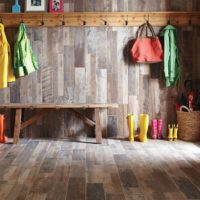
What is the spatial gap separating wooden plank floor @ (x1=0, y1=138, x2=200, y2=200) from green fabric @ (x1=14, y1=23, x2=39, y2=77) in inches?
37.5

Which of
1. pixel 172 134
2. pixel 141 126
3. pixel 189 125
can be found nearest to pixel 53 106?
pixel 141 126

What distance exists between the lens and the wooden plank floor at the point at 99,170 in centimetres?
275

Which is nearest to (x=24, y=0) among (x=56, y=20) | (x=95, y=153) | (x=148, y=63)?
(x=56, y=20)

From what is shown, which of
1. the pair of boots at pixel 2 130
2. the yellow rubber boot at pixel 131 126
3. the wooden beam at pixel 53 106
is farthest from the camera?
the yellow rubber boot at pixel 131 126

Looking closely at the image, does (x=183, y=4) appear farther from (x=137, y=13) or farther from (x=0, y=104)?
(x=0, y=104)

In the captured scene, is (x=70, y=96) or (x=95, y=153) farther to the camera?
(x=70, y=96)

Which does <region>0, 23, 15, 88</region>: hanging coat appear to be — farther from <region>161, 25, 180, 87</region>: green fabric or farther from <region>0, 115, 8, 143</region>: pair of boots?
<region>161, 25, 180, 87</region>: green fabric

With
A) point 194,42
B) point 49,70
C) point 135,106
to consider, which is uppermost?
point 194,42

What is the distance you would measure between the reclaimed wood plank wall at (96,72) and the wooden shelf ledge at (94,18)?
0.28ft

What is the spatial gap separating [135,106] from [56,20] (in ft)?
5.29

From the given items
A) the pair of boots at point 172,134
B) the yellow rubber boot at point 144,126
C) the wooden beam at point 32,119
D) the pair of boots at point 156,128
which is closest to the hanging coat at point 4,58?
the wooden beam at point 32,119

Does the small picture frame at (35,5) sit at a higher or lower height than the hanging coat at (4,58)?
higher

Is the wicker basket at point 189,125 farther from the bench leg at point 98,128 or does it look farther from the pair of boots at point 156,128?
the bench leg at point 98,128

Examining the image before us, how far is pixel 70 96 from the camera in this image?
200 inches
